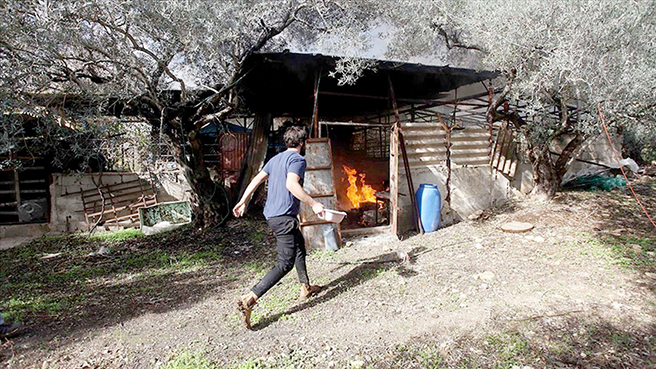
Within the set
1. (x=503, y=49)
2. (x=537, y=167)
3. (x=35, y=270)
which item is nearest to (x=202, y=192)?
(x=35, y=270)

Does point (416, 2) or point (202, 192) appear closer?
point (416, 2)

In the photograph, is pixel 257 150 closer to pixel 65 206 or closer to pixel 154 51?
pixel 154 51

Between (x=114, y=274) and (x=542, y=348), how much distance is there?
6.24m

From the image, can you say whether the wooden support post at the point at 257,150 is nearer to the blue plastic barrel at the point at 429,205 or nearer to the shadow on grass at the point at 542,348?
the blue plastic barrel at the point at 429,205

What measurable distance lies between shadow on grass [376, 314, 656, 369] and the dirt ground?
0.5 inches

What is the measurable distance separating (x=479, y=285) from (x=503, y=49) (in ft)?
13.8

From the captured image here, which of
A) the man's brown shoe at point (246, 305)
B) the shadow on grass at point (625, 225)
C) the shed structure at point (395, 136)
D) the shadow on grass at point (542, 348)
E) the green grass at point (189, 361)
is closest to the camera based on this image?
the shadow on grass at point (542, 348)

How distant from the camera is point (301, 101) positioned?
1038 cm

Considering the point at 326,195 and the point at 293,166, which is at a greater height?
the point at 293,166

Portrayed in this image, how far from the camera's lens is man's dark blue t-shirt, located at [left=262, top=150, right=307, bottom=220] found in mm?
3656

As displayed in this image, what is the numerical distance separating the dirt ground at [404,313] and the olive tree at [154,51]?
343 cm

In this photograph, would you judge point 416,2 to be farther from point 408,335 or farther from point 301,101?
point 408,335

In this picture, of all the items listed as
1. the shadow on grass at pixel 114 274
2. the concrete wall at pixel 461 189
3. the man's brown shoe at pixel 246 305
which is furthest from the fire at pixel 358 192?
the man's brown shoe at pixel 246 305

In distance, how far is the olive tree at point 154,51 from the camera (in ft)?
16.3
